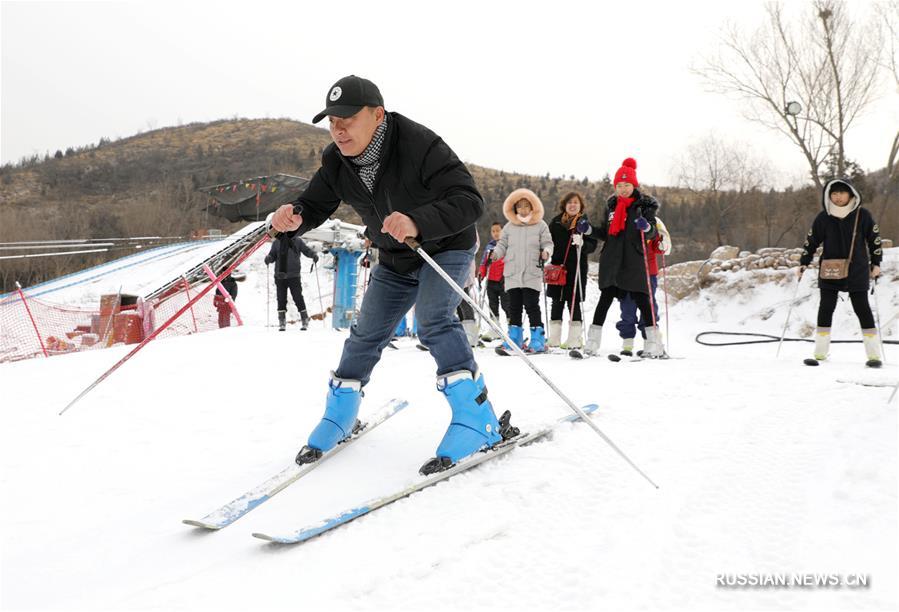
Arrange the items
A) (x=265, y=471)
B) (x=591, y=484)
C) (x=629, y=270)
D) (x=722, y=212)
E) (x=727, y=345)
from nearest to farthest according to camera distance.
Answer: (x=591, y=484) < (x=265, y=471) < (x=629, y=270) < (x=727, y=345) < (x=722, y=212)

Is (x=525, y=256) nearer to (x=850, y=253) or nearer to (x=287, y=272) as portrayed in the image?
(x=850, y=253)

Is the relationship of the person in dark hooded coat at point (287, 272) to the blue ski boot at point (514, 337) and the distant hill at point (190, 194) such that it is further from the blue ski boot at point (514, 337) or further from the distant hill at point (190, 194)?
the distant hill at point (190, 194)

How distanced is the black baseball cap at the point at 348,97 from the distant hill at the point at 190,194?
2088cm

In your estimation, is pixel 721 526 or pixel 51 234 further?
pixel 51 234

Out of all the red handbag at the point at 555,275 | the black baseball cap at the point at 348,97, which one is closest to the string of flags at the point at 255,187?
the red handbag at the point at 555,275

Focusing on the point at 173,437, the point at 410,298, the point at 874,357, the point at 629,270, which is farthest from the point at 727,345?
the point at 173,437

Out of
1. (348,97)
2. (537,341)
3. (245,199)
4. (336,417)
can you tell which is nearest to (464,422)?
(336,417)

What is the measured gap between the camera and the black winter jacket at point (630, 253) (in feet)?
19.0

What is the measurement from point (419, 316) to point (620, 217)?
3797mm

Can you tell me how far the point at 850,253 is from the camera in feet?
18.3

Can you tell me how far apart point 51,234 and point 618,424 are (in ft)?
102

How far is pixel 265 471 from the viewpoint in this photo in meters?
2.86

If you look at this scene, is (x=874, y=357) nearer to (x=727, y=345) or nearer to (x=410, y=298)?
(x=727, y=345)

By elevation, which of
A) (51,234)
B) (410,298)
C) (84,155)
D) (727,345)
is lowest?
(727,345)
